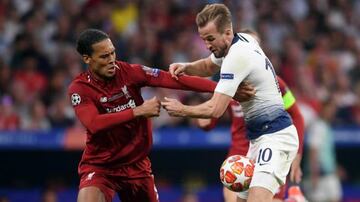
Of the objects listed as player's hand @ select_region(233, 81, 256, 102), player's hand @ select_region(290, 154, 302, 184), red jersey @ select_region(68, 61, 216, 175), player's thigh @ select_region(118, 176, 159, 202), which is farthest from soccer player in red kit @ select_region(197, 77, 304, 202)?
player's hand @ select_region(233, 81, 256, 102)

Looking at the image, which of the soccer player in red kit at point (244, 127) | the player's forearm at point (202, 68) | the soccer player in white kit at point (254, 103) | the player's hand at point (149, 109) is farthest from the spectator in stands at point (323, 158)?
the player's hand at point (149, 109)

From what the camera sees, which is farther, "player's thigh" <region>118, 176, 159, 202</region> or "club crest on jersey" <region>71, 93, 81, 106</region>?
"player's thigh" <region>118, 176, 159, 202</region>

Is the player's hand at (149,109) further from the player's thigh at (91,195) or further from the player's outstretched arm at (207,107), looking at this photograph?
the player's thigh at (91,195)

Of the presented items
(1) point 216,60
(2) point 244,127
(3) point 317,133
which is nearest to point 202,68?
(1) point 216,60

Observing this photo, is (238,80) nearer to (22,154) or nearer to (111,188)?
(111,188)

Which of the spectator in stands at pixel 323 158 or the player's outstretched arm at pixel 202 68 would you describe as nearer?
the player's outstretched arm at pixel 202 68

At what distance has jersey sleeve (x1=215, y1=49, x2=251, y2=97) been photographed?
7938 mm

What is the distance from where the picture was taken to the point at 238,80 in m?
7.95

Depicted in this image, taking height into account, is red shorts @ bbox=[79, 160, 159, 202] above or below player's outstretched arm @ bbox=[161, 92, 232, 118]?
below

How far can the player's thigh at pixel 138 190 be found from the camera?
8.80 metres

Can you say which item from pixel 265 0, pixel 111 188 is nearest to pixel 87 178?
pixel 111 188

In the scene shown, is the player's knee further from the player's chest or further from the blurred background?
the blurred background

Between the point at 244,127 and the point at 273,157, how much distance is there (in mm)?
1693

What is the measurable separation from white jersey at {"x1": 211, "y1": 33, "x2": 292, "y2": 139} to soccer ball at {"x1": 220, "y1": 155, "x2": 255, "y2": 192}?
0.91ft
